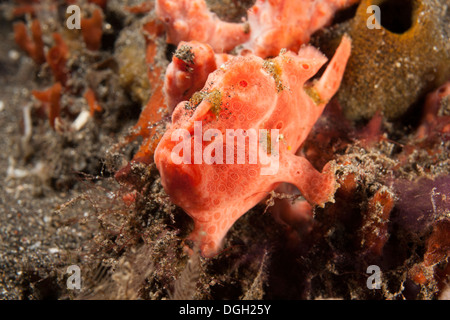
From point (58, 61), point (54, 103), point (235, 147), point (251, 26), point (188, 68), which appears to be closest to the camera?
point (235, 147)

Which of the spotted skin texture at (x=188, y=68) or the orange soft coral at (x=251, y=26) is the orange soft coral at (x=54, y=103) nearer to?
the orange soft coral at (x=251, y=26)

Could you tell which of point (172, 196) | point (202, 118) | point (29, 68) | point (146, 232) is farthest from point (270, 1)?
point (29, 68)

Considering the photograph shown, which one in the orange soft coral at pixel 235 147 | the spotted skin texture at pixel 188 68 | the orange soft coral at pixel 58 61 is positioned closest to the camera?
the orange soft coral at pixel 235 147

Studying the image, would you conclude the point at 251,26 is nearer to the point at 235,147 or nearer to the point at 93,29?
the point at 235,147

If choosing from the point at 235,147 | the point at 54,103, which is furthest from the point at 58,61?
the point at 235,147

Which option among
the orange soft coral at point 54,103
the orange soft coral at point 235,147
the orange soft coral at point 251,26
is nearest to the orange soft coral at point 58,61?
the orange soft coral at point 54,103

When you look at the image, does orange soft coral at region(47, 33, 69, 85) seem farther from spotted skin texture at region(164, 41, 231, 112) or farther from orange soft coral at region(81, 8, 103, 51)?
spotted skin texture at region(164, 41, 231, 112)
